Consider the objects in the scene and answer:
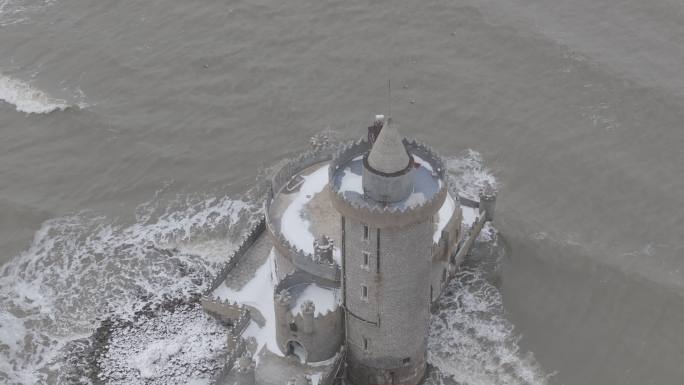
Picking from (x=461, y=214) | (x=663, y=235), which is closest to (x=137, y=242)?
(x=461, y=214)

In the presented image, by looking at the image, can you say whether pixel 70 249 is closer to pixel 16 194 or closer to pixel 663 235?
pixel 16 194

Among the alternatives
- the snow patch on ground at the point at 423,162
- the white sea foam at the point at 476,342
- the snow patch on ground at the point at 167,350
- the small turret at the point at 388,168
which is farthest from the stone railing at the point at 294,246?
the white sea foam at the point at 476,342

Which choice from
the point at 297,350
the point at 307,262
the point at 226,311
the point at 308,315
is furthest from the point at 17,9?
the point at 308,315

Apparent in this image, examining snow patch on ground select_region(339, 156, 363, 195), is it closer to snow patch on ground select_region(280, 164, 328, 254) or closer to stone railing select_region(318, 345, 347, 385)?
snow patch on ground select_region(280, 164, 328, 254)

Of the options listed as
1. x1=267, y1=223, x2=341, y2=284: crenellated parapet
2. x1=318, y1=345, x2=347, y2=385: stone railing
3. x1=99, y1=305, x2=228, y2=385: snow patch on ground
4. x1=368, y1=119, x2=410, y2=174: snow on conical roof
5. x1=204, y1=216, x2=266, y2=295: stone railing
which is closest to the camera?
x1=368, y1=119, x2=410, y2=174: snow on conical roof

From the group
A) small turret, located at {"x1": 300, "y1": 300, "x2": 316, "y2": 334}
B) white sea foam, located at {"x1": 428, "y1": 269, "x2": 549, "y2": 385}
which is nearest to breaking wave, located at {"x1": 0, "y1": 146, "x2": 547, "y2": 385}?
white sea foam, located at {"x1": 428, "y1": 269, "x2": 549, "y2": 385}

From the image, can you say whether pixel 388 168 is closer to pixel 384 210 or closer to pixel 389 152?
pixel 389 152
